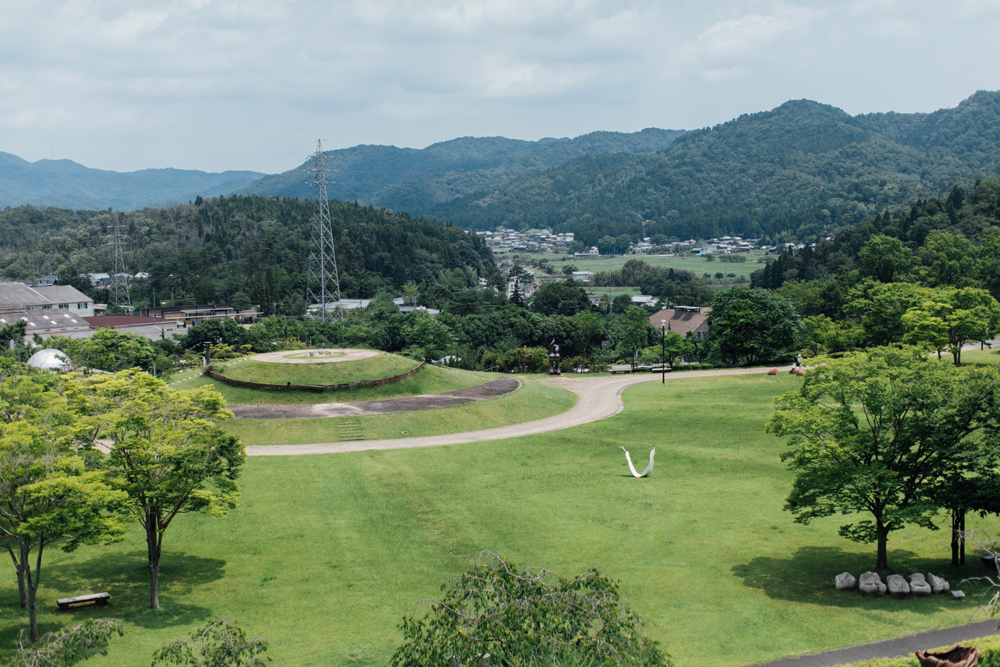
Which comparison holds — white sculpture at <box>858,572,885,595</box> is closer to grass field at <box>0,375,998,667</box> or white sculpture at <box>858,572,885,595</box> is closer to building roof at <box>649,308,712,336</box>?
grass field at <box>0,375,998,667</box>

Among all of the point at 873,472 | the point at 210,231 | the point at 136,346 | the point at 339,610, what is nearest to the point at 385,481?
the point at 339,610

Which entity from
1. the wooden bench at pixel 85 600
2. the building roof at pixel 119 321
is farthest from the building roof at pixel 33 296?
the wooden bench at pixel 85 600

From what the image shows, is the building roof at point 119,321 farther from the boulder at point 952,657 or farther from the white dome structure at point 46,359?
the boulder at point 952,657

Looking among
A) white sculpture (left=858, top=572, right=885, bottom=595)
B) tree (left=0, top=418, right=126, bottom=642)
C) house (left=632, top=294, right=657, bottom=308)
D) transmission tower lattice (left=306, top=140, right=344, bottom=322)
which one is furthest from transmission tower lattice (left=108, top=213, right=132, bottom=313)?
white sculpture (left=858, top=572, right=885, bottom=595)

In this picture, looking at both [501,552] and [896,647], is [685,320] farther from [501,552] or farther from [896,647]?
[896,647]

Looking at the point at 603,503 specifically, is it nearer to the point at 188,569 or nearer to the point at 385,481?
the point at 385,481

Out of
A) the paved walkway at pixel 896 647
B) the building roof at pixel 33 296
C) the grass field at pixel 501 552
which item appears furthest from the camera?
the building roof at pixel 33 296

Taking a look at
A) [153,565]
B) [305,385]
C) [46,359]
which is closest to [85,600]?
[153,565]
